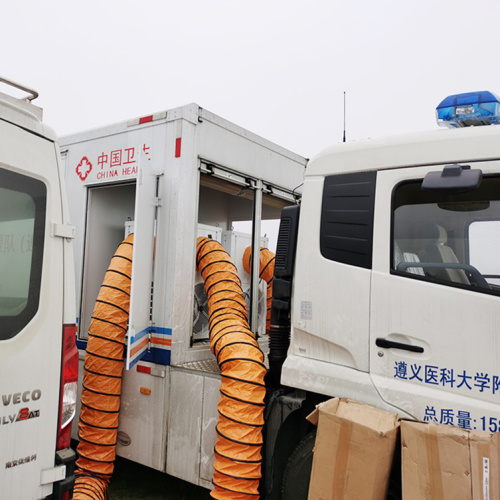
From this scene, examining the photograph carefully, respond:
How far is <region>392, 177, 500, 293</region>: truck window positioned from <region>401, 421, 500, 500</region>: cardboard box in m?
0.69

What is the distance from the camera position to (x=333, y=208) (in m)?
2.76

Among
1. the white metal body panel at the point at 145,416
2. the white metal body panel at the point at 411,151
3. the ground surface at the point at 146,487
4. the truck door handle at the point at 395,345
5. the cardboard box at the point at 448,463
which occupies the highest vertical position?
the white metal body panel at the point at 411,151

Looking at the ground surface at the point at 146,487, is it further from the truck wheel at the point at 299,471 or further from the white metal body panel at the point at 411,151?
the white metal body panel at the point at 411,151

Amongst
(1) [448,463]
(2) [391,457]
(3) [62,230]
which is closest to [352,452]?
(2) [391,457]

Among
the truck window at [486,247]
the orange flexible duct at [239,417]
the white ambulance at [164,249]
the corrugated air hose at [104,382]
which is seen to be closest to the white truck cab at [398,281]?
the truck window at [486,247]

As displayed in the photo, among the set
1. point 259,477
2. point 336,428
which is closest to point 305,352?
point 336,428

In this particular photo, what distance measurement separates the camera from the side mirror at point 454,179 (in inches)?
88.4

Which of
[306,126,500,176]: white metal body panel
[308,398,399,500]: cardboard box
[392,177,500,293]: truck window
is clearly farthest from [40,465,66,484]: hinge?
[306,126,500,176]: white metal body panel

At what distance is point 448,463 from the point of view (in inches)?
82.9

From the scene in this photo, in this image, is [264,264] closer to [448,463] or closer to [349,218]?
[349,218]

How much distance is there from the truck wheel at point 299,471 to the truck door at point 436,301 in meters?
0.56

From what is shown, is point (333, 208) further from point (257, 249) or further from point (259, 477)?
point (257, 249)

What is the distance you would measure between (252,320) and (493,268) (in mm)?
2681

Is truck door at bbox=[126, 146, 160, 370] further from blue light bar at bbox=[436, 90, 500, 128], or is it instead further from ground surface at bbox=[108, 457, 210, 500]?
blue light bar at bbox=[436, 90, 500, 128]
